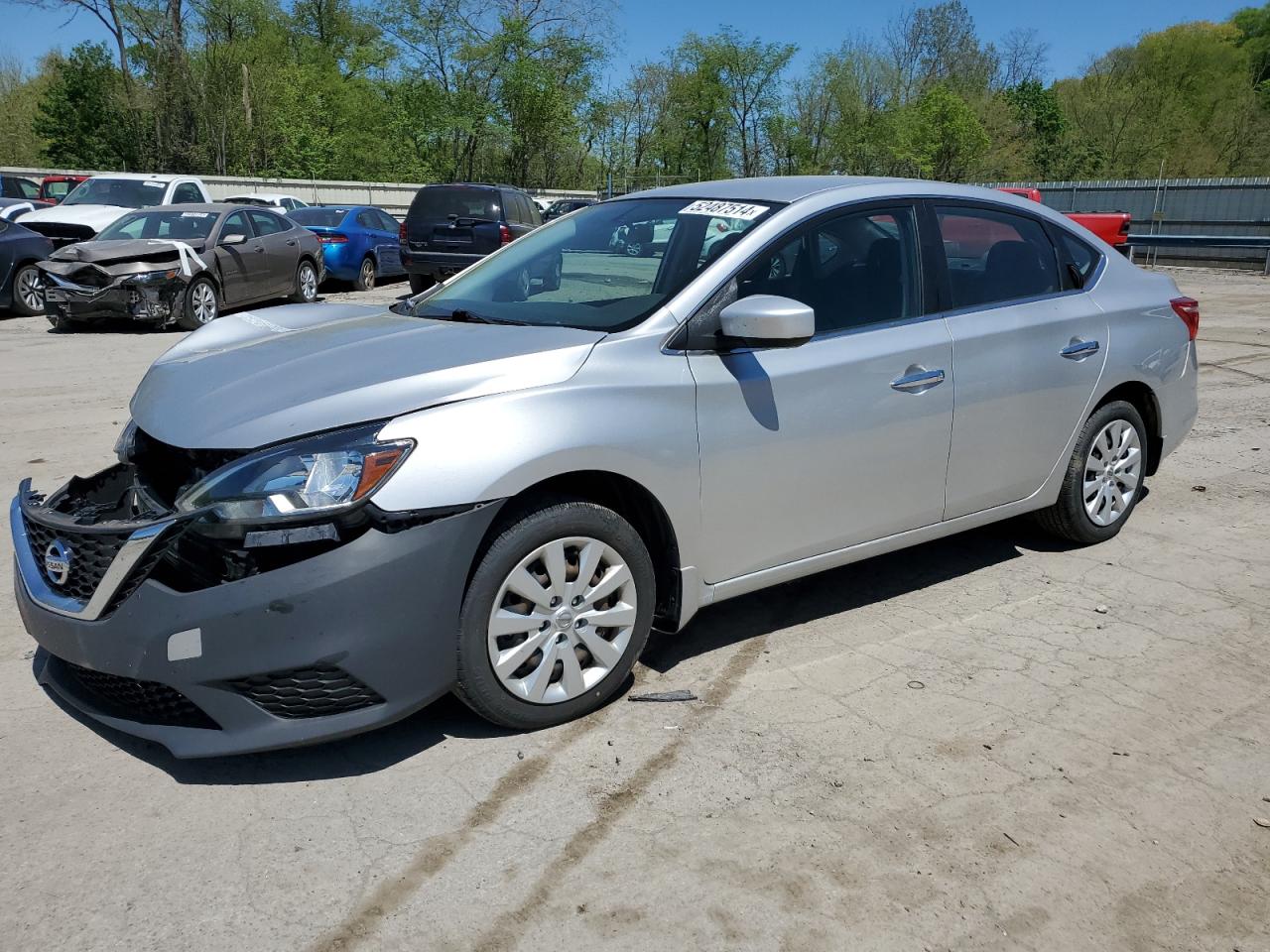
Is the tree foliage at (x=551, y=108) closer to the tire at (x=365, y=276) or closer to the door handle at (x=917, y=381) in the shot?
the tire at (x=365, y=276)

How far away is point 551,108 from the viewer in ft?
164

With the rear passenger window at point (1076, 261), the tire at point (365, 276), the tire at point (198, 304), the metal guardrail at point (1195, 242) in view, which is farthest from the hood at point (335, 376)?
the metal guardrail at point (1195, 242)

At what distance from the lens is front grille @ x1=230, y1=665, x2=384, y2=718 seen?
119 inches

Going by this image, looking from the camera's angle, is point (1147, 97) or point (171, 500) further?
point (1147, 97)

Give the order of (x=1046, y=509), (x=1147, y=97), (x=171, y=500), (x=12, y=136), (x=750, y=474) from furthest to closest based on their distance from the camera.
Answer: (x=1147, y=97) < (x=12, y=136) < (x=1046, y=509) < (x=750, y=474) < (x=171, y=500)

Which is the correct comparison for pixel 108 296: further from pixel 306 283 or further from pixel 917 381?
pixel 917 381

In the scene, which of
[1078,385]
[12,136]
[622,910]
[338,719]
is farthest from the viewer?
[12,136]

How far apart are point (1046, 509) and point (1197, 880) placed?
8.79ft

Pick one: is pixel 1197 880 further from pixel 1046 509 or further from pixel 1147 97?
pixel 1147 97

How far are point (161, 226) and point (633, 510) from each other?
482 inches

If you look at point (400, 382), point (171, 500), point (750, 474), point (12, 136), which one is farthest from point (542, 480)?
point (12, 136)

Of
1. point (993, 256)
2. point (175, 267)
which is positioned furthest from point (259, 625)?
point (175, 267)

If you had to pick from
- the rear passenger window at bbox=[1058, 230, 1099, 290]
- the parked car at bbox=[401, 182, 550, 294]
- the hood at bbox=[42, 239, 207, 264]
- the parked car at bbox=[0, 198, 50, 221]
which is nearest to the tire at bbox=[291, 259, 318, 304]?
the parked car at bbox=[401, 182, 550, 294]

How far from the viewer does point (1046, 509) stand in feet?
17.3
